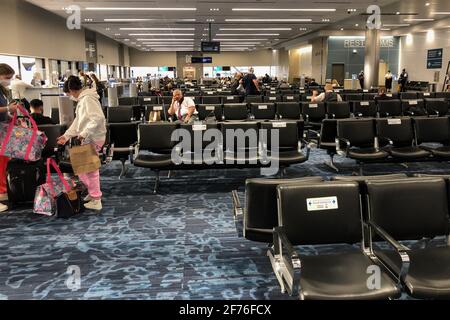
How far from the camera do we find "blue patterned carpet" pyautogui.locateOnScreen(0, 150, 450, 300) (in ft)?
9.24

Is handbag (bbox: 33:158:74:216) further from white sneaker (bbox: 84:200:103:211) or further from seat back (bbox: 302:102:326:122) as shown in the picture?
seat back (bbox: 302:102:326:122)

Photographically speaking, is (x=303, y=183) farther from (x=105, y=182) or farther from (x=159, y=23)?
(x=159, y=23)

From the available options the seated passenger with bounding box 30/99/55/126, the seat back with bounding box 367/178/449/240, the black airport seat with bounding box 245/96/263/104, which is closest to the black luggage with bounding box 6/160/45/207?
the seated passenger with bounding box 30/99/55/126

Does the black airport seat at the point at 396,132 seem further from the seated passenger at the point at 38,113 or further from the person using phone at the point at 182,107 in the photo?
the seated passenger at the point at 38,113

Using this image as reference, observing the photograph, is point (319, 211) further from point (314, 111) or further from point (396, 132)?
point (314, 111)

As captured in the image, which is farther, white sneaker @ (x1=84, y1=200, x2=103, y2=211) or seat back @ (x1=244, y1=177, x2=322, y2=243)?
white sneaker @ (x1=84, y1=200, x2=103, y2=211)

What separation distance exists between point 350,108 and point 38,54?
1055cm

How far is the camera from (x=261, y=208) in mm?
2674

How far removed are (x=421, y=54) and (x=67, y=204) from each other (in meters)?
21.9

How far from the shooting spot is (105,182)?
5.61 meters

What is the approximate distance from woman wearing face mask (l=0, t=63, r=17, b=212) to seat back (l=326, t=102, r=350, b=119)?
539 centimetres

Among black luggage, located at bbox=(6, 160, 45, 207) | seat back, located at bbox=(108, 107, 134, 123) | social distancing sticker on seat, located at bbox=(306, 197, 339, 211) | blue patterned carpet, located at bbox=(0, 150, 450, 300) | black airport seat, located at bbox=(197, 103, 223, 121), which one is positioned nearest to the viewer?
social distancing sticker on seat, located at bbox=(306, 197, 339, 211)

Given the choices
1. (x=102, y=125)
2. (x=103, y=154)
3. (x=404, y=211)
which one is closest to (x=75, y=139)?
(x=102, y=125)

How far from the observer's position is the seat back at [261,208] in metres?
2.64
